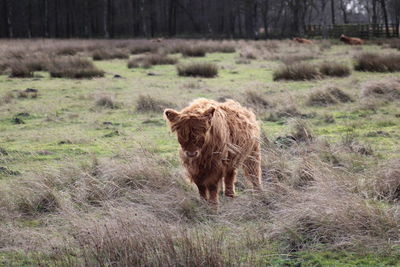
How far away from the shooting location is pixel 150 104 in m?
11.0

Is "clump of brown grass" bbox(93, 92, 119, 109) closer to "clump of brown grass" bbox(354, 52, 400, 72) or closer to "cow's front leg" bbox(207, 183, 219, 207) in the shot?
"cow's front leg" bbox(207, 183, 219, 207)

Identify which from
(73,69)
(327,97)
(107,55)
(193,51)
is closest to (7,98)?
(73,69)

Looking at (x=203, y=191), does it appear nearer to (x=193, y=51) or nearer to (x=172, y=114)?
(x=172, y=114)

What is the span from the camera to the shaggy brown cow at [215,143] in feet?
14.1

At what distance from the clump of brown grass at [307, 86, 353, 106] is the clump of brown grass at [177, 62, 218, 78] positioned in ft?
18.1

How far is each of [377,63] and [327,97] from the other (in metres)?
5.39

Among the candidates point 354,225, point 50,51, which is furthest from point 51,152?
point 50,51

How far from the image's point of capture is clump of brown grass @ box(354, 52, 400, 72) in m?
15.1

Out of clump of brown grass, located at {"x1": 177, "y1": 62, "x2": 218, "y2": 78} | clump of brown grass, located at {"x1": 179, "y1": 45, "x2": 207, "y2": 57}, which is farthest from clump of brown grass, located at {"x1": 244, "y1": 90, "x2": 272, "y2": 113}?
clump of brown grass, located at {"x1": 179, "y1": 45, "x2": 207, "y2": 57}

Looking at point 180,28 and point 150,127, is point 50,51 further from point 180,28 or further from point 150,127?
point 180,28

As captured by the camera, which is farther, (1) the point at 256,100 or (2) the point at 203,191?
(1) the point at 256,100

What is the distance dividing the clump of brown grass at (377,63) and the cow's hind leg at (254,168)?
36.9ft

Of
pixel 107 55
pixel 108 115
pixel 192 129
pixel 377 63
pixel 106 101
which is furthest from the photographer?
pixel 107 55

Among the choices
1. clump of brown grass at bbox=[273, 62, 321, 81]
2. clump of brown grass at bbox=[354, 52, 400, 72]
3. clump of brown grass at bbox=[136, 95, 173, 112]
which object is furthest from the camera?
clump of brown grass at bbox=[354, 52, 400, 72]
